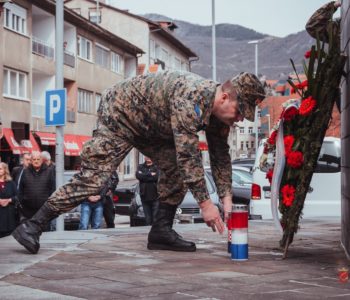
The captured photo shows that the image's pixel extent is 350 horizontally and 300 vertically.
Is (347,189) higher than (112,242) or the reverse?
higher

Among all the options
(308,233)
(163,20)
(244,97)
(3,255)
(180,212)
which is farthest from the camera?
(163,20)

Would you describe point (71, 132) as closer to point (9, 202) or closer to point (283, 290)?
point (9, 202)

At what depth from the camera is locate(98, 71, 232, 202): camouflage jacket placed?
661 centimetres

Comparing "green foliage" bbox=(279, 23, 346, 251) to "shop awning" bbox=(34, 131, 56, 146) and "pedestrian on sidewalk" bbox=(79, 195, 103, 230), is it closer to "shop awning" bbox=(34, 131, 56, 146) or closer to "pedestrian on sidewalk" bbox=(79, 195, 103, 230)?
"pedestrian on sidewalk" bbox=(79, 195, 103, 230)

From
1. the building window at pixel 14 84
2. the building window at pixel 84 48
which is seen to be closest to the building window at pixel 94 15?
the building window at pixel 84 48

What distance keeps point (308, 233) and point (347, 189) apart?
96.7 inches

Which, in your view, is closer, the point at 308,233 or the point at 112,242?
the point at 112,242

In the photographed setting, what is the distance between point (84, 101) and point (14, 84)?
1186 centimetres

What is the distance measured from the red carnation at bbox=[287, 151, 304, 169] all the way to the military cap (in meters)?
0.81

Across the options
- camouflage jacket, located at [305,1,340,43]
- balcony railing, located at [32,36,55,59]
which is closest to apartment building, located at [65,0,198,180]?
balcony railing, located at [32,36,55,59]

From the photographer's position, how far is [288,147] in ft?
24.1

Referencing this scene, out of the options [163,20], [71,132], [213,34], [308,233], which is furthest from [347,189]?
[163,20]

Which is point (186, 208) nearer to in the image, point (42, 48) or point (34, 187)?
point (34, 187)

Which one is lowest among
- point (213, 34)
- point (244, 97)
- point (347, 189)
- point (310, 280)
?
point (310, 280)
